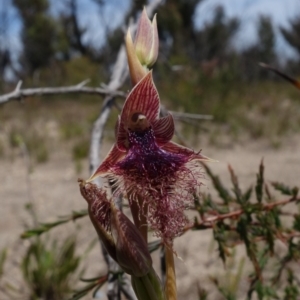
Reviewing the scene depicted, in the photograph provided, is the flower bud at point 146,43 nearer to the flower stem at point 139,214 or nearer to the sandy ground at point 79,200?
the flower stem at point 139,214

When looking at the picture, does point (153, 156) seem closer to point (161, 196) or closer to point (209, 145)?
point (161, 196)

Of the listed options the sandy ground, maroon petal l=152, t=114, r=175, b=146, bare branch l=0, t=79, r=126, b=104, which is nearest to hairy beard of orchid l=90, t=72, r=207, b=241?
maroon petal l=152, t=114, r=175, b=146

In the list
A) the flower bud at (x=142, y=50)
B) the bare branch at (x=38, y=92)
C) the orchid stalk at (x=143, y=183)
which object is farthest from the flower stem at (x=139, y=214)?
the bare branch at (x=38, y=92)

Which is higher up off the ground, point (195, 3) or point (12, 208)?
point (195, 3)

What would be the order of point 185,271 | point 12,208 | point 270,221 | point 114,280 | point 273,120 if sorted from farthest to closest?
1. point 273,120
2. point 12,208
3. point 185,271
4. point 270,221
5. point 114,280

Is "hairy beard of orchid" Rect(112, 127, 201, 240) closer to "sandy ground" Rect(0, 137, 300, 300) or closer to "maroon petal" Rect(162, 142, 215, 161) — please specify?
"maroon petal" Rect(162, 142, 215, 161)

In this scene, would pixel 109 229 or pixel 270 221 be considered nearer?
pixel 109 229

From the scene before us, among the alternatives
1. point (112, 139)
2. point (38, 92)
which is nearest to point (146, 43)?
point (38, 92)

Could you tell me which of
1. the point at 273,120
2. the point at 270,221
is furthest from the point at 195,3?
the point at 270,221
